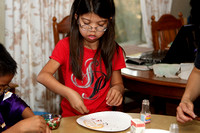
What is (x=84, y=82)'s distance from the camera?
174 cm

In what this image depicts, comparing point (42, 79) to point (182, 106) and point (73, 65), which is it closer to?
point (73, 65)

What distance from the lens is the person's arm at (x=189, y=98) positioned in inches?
46.8

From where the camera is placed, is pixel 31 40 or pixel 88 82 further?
pixel 31 40

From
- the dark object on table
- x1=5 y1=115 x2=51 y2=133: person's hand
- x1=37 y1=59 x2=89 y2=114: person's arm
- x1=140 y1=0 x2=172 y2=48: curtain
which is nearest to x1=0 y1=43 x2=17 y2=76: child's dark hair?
x1=5 y1=115 x2=51 y2=133: person's hand

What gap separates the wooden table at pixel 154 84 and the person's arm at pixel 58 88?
0.60 meters

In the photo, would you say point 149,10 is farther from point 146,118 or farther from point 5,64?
point 5,64

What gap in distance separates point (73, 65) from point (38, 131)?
0.71 meters

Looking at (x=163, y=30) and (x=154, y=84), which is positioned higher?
(x=163, y=30)

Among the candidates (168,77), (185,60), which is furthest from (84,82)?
(185,60)

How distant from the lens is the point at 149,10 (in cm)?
402

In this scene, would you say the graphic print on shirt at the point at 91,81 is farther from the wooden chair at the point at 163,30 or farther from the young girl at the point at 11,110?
the wooden chair at the point at 163,30

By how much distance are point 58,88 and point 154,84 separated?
2.26ft

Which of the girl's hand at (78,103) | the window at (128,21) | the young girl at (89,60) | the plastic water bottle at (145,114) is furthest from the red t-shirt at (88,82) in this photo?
the window at (128,21)

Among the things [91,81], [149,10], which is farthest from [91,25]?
[149,10]
